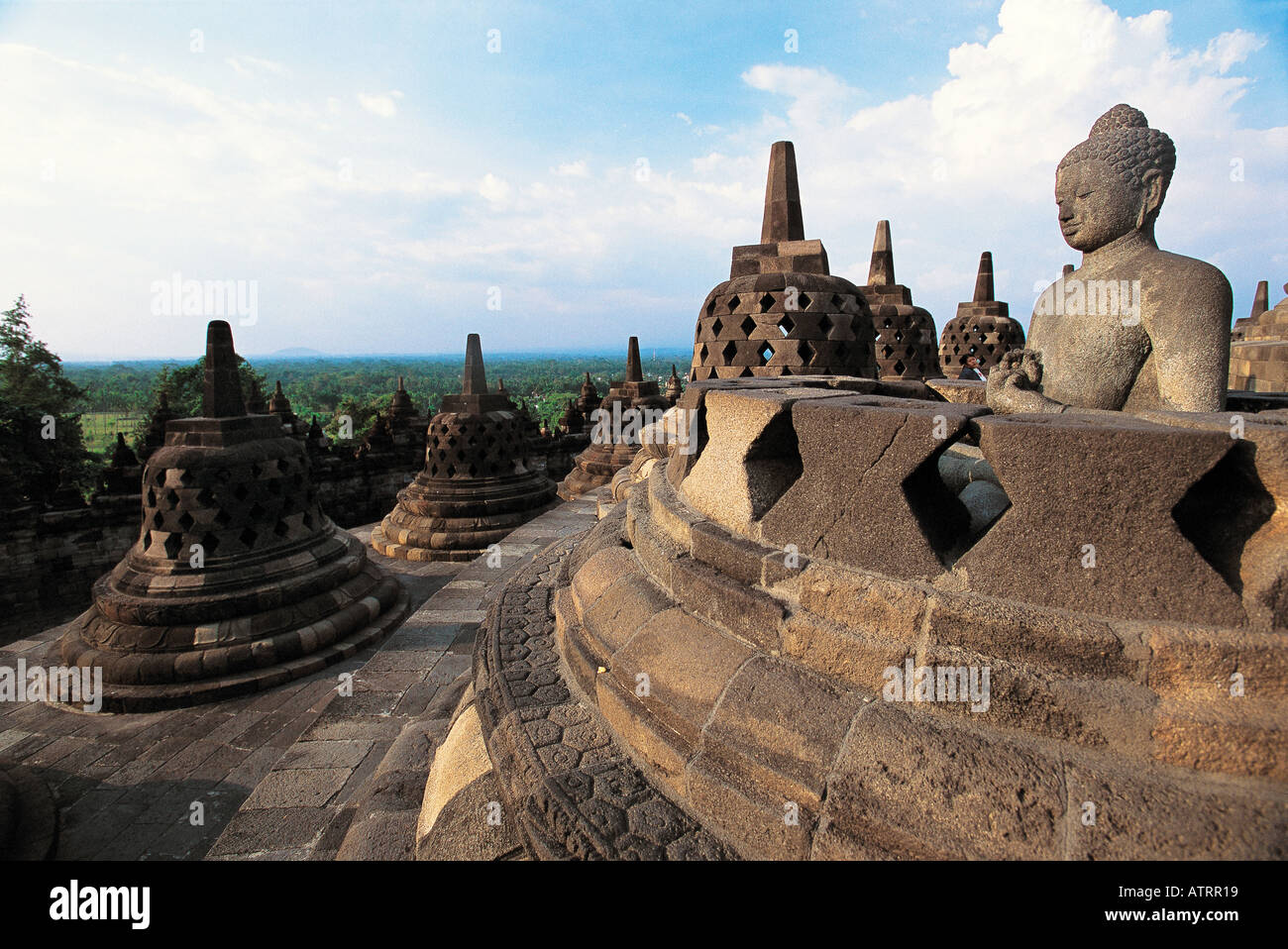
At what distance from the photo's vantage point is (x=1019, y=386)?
2.62m

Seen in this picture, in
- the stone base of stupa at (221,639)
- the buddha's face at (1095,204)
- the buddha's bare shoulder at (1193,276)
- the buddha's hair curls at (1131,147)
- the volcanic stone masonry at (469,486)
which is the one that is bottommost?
the stone base of stupa at (221,639)

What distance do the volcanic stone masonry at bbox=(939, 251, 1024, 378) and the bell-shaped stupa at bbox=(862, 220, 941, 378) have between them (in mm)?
2359

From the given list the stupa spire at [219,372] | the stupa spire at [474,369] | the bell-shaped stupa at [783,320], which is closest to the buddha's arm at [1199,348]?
the bell-shaped stupa at [783,320]

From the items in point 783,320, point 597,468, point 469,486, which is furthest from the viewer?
point 597,468

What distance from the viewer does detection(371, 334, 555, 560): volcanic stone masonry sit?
34.6ft

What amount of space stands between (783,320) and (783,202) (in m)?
1.76

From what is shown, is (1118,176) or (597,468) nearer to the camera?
(1118,176)

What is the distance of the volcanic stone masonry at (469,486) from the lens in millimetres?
10539

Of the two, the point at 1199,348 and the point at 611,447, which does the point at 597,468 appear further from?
the point at 1199,348

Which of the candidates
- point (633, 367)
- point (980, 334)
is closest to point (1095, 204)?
point (980, 334)

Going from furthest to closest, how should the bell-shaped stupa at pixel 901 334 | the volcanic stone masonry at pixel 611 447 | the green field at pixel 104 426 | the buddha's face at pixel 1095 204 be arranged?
the green field at pixel 104 426
the volcanic stone masonry at pixel 611 447
the bell-shaped stupa at pixel 901 334
the buddha's face at pixel 1095 204

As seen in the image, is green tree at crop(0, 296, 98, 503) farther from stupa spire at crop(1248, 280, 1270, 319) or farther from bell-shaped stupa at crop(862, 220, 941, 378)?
stupa spire at crop(1248, 280, 1270, 319)

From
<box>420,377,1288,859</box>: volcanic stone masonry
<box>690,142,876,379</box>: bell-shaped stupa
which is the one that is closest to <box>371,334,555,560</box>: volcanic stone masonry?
<box>690,142,876,379</box>: bell-shaped stupa

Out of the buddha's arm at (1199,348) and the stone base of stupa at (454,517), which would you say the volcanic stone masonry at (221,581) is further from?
the buddha's arm at (1199,348)
